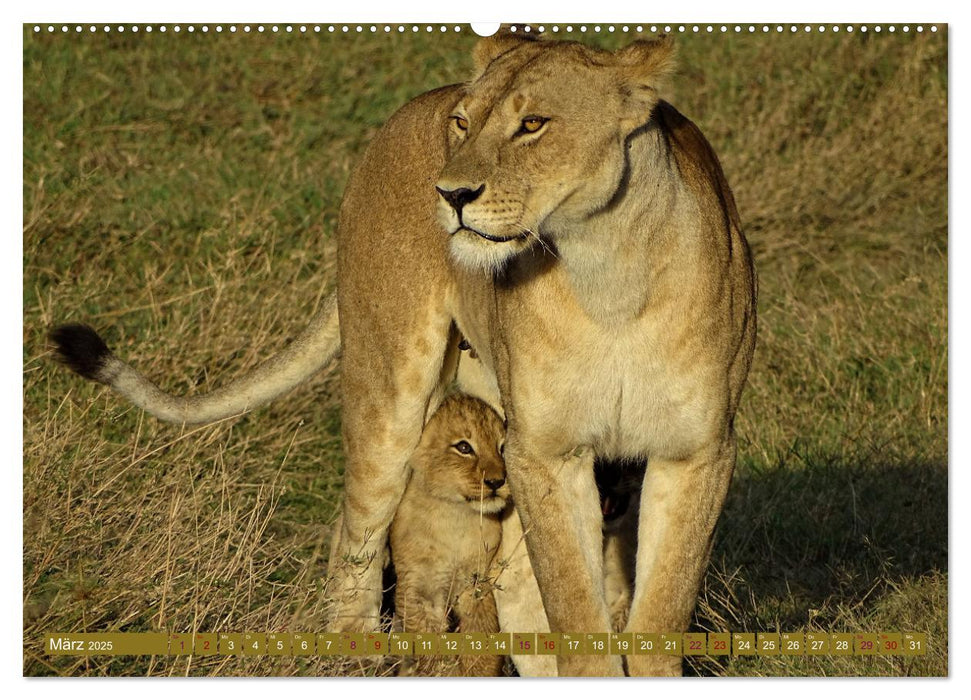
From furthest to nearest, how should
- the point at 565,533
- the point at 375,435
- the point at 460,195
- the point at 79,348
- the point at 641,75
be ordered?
the point at 375,435 → the point at 79,348 → the point at 565,533 → the point at 641,75 → the point at 460,195

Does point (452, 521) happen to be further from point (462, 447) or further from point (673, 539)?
point (673, 539)

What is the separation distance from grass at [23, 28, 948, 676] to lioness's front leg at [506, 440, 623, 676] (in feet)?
1.23

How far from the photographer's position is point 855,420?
5.21 metres

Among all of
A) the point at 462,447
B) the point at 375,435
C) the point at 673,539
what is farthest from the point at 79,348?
the point at 673,539

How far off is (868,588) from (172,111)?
12.0 feet

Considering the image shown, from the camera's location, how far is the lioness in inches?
115

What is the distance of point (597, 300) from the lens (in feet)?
10.2

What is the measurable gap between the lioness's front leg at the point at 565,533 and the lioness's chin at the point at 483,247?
43cm

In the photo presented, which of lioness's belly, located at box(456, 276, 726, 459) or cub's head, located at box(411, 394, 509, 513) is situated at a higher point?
lioness's belly, located at box(456, 276, 726, 459)

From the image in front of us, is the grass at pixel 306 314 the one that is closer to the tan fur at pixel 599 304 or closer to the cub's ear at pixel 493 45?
the tan fur at pixel 599 304

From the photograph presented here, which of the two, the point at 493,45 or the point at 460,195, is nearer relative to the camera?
the point at 460,195

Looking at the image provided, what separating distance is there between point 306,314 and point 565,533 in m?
2.42

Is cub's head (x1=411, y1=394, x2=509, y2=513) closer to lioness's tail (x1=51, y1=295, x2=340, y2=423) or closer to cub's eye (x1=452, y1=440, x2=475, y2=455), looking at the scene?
cub's eye (x1=452, y1=440, x2=475, y2=455)

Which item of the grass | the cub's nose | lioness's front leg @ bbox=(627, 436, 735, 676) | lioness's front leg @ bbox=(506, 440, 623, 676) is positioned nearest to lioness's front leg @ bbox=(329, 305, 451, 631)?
the grass
